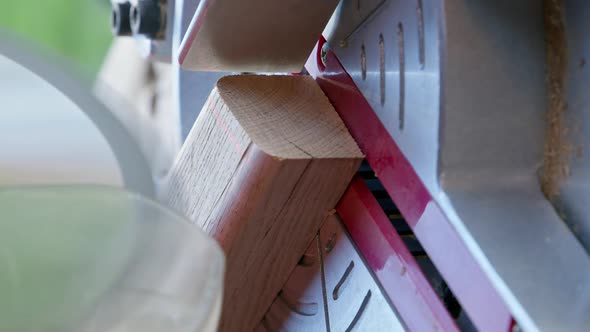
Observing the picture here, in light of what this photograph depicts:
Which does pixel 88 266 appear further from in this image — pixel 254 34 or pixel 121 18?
pixel 121 18

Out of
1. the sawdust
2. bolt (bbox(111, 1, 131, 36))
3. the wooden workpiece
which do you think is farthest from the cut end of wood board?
bolt (bbox(111, 1, 131, 36))

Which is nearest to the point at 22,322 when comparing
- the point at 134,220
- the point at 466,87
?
the point at 134,220

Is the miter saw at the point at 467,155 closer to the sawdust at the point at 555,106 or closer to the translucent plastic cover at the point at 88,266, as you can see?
the sawdust at the point at 555,106

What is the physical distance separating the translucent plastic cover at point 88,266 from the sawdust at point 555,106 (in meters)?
0.36

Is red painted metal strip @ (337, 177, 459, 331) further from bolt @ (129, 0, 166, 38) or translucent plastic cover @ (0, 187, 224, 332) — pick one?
bolt @ (129, 0, 166, 38)

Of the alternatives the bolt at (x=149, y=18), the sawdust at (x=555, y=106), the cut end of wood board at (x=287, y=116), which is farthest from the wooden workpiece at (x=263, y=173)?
the bolt at (x=149, y=18)

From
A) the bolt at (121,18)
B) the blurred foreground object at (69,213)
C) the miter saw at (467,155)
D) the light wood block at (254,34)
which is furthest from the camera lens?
the bolt at (121,18)

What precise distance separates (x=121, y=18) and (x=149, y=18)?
0.06 metres

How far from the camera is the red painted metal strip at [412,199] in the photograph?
69cm

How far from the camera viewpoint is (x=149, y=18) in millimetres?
1599

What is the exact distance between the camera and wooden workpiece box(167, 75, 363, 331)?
839 millimetres

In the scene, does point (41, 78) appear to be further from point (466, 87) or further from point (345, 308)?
point (345, 308)

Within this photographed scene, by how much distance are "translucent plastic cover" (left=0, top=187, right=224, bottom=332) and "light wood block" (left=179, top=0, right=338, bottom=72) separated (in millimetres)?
315

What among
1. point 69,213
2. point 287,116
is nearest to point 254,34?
point 287,116
